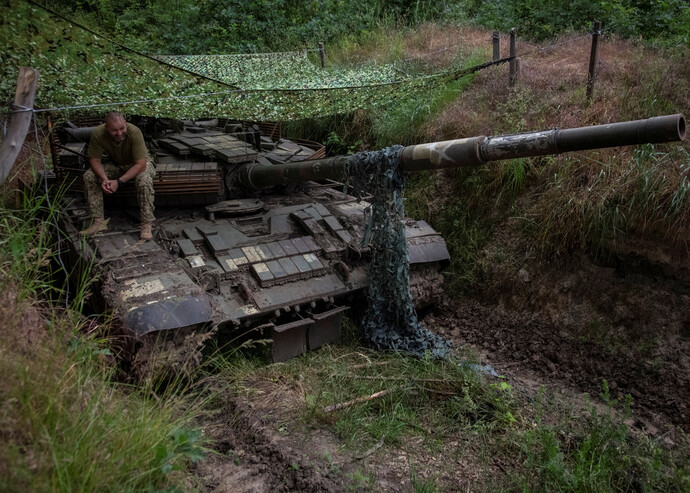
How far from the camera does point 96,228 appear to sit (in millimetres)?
5609

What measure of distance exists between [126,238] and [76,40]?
188cm

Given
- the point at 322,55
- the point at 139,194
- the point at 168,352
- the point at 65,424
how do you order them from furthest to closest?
1. the point at 322,55
2. the point at 139,194
3. the point at 168,352
4. the point at 65,424

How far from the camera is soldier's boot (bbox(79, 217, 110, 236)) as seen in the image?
18.2ft

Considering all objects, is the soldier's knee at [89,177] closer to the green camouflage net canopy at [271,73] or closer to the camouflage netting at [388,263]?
the green camouflage net canopy at [271,73]

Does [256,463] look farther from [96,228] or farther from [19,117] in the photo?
[19,117]

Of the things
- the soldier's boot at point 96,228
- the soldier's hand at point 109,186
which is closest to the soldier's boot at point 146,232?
the soldier's boot at point 96,228

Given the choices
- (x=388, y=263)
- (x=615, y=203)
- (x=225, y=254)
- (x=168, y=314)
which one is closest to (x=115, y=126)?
(x=225, y=254)

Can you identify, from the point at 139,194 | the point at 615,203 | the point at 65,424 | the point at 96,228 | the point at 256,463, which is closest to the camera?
the point at 65,424

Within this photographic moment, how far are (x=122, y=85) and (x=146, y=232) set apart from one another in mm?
1431

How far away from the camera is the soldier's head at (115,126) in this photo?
18.3ft

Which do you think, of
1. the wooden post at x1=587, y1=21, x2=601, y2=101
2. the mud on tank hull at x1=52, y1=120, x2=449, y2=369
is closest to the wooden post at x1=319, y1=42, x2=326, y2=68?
the mud on tank hull at x1=52, y1=120, x2=449, y2=369

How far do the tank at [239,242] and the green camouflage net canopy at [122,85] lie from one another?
0.69 meters

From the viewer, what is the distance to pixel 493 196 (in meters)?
7.54

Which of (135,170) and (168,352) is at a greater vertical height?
(135,170)
